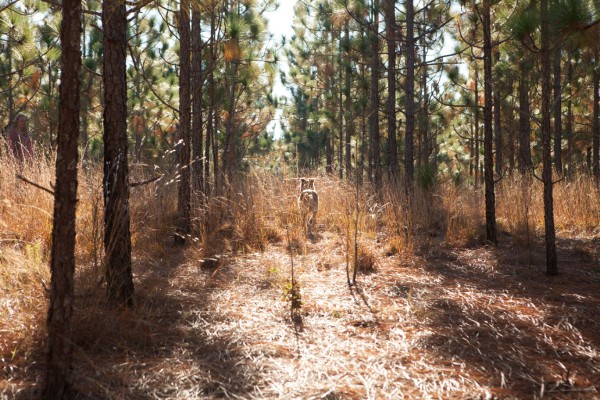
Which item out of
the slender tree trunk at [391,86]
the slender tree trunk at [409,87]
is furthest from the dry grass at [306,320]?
the slender tree trunk at [391,86]

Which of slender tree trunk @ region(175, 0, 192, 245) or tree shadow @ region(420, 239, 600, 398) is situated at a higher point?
slender tree trunk @ region(175, 0, 192, 245)

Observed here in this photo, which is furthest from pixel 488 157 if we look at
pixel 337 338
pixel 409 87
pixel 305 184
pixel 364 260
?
pixel 409 87

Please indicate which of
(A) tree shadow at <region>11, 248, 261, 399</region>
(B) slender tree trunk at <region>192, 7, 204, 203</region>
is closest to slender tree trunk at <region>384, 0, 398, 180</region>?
(B) slender tree trunk at <region>192, 7, 204, 203</region>

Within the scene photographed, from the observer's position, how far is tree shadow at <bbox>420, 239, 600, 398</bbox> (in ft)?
6.86

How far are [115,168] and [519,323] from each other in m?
2.46

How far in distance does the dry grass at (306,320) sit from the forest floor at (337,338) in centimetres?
1

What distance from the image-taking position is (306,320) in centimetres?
285

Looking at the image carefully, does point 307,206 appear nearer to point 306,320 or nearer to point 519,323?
point 306,320

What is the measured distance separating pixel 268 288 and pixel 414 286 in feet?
3.61

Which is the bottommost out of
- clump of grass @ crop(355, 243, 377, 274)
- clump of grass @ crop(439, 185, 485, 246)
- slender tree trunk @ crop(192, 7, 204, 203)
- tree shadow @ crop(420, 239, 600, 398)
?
tree shadow @ crop(420, 239, 600, 398)

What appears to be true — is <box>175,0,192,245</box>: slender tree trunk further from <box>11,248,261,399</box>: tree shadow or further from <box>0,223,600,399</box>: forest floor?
<box>11,248,261,399</box>: tree shadow

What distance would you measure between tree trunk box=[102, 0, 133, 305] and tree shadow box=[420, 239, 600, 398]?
5.58 ft

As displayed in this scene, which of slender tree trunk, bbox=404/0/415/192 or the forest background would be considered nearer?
the forest background

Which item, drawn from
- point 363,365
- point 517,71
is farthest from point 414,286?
point 517,71
